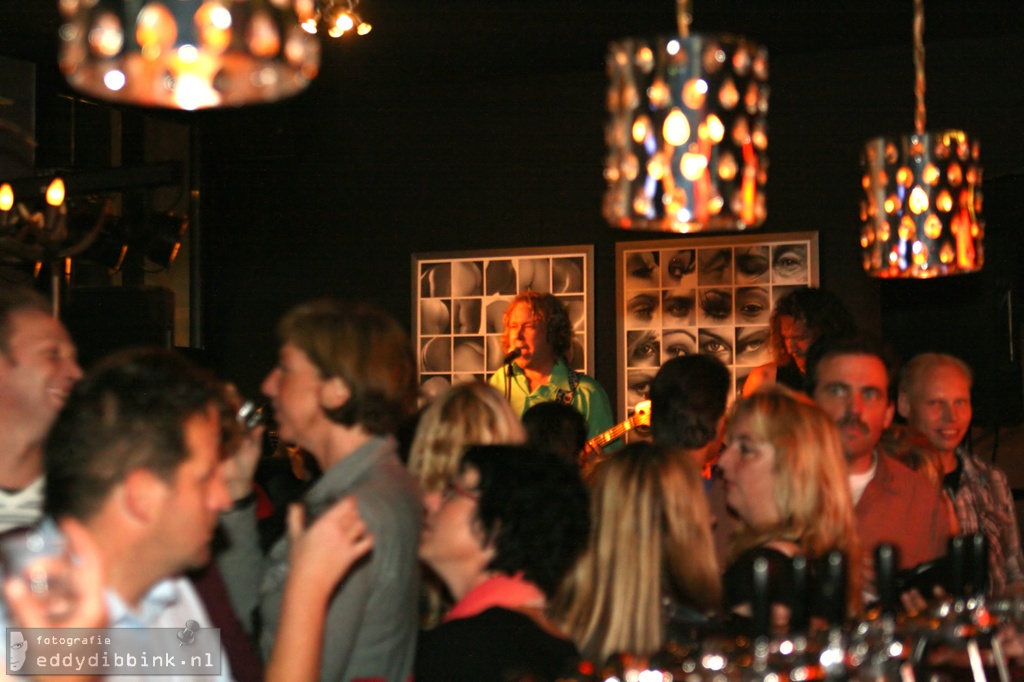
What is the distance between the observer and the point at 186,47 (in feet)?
3.85

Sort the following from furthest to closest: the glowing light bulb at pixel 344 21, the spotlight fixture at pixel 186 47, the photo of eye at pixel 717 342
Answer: the photo of eye at pixel 717 342
the glowing light bulb at pixel 344 21
the spotlight fixture at pixel 186 47

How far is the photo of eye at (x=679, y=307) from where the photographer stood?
673 cm

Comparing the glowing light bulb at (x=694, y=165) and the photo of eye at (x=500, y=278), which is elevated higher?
the photo of eye at (x=500, y=278)

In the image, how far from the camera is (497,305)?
7.11 meters

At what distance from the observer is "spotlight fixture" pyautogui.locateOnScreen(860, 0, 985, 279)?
200 centimetres

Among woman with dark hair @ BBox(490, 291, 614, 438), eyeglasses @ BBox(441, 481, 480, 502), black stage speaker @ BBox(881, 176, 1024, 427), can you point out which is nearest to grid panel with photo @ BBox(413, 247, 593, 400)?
woman with dark hair @ BBox(490, 291, 614, 438)

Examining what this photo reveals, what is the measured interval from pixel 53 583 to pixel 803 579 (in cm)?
101

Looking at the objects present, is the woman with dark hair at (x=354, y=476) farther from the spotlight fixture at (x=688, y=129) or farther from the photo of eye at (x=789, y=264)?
the photo of eye at (x=789, y=264)

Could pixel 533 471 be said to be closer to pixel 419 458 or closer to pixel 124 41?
pixel 419 458

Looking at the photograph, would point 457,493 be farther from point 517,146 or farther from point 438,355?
point 517,146

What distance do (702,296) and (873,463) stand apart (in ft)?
Result: 10.7

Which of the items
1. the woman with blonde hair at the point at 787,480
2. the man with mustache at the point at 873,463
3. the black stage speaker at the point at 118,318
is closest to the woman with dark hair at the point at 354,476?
the woman with blonde hair at the point at 787,480

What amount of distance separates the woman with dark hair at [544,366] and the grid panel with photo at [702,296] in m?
1.34

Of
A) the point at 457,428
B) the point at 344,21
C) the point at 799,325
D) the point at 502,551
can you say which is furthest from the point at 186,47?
the point at 799,325
